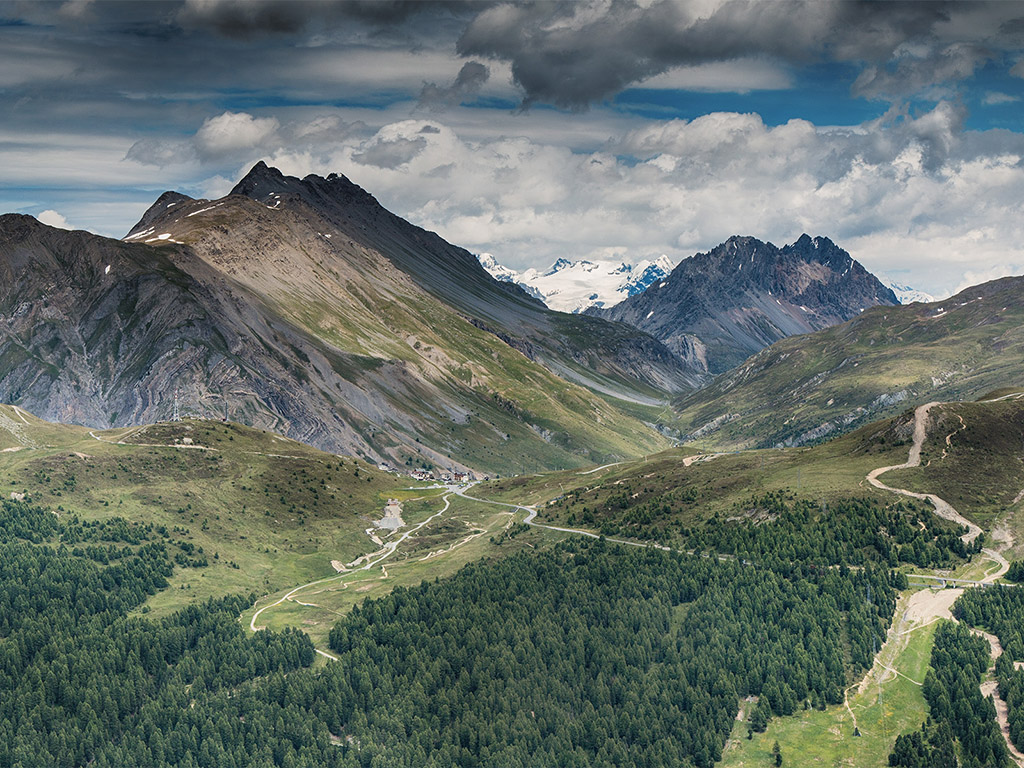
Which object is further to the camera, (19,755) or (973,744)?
(19,755)

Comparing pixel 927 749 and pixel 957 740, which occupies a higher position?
pixel 957 740

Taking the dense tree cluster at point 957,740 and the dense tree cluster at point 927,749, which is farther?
the dense tree cluster at point 927,749

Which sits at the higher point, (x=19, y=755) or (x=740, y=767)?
(x=19, y=755)

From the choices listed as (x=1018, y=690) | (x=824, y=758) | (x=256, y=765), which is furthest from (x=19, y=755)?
(x=1018, y=690)

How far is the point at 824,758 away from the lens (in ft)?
632

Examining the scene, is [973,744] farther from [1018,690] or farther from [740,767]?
[740,767]

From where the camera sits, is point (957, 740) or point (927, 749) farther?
point (957, 740)

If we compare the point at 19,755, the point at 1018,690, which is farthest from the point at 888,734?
the point at 19,755

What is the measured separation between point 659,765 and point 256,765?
82.9 meters

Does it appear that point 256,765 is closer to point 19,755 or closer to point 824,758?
point 19,755

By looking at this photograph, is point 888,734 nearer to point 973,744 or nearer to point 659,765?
point 973,744

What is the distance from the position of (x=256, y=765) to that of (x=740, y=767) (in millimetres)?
99047

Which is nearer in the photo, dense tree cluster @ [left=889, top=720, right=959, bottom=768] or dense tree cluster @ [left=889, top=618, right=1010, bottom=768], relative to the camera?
dense tree cluster @ [left=889, top=618, right=1010, bottom=768]

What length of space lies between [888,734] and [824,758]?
1520 centimetres
